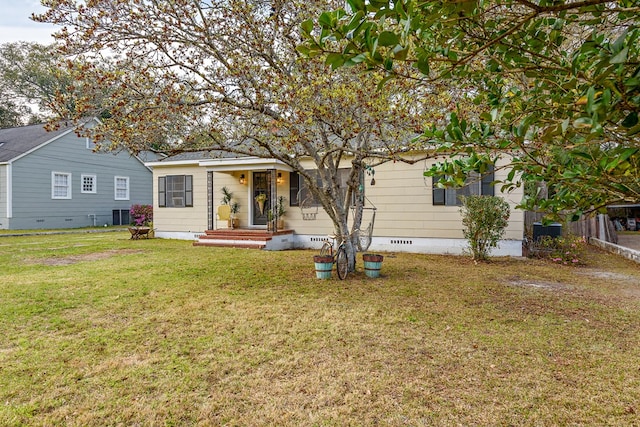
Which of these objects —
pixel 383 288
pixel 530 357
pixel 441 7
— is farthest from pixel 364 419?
pixel 383 288

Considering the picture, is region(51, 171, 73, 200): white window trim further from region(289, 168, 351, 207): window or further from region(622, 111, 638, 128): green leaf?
region(622, 111, 638, 128): green leaf

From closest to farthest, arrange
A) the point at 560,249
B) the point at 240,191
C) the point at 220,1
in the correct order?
the point at 220,1
the point at 560,249
the point at 240,191

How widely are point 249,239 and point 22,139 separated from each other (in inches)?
579

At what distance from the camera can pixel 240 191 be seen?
40.0 feet

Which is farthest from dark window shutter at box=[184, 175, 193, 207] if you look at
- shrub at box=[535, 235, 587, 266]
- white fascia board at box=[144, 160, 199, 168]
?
shrub at box=[535, 235, 587, 266]

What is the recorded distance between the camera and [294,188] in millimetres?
11312

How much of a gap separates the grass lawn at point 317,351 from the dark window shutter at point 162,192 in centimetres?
693

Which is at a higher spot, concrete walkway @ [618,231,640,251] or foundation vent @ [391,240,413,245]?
foundation vent @ [391,240,413,245]

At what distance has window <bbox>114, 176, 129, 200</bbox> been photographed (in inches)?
774

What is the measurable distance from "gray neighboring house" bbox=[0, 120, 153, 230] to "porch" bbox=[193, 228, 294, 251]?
760 centimetres

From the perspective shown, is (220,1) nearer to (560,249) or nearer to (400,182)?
(400,182)

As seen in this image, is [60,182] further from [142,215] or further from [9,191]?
[142,215]

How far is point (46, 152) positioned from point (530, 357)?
2027 centimetres

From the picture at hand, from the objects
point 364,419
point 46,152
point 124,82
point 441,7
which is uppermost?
point 46,152
